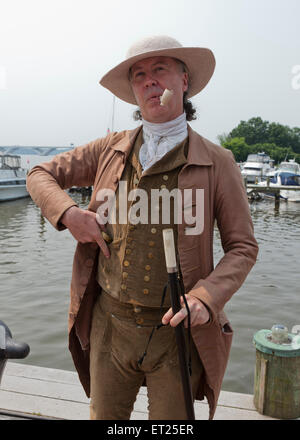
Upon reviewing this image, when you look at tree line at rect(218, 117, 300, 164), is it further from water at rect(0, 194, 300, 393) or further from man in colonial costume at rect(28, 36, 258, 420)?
man in colonial costume at rect(28, 36, 258, 420)

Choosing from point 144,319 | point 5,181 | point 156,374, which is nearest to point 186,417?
point 156,374

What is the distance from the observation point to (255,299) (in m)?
8.65

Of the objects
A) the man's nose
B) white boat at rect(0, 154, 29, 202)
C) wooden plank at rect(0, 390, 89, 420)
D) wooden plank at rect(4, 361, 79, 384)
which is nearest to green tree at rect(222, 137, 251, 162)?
white boat at rect(0, 154, 29, 202)

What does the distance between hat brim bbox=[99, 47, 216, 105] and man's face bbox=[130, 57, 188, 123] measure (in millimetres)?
38

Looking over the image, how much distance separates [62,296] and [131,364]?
696 centimetres

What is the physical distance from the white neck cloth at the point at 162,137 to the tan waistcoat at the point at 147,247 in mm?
33

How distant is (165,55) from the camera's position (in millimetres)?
1908

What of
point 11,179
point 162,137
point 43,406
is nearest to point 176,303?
point 162,137

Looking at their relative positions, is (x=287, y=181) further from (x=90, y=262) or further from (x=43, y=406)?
(x=90, y=262)

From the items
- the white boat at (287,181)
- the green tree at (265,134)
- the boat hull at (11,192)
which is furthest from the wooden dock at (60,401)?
the green tree at (265,134)

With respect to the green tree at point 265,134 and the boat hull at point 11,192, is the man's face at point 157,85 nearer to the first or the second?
the boat hull at point 11,192

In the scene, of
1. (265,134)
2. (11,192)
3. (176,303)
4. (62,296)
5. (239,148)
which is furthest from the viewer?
(265,134)

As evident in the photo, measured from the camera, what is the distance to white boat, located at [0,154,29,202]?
91.2 ft

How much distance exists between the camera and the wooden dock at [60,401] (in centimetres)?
335
